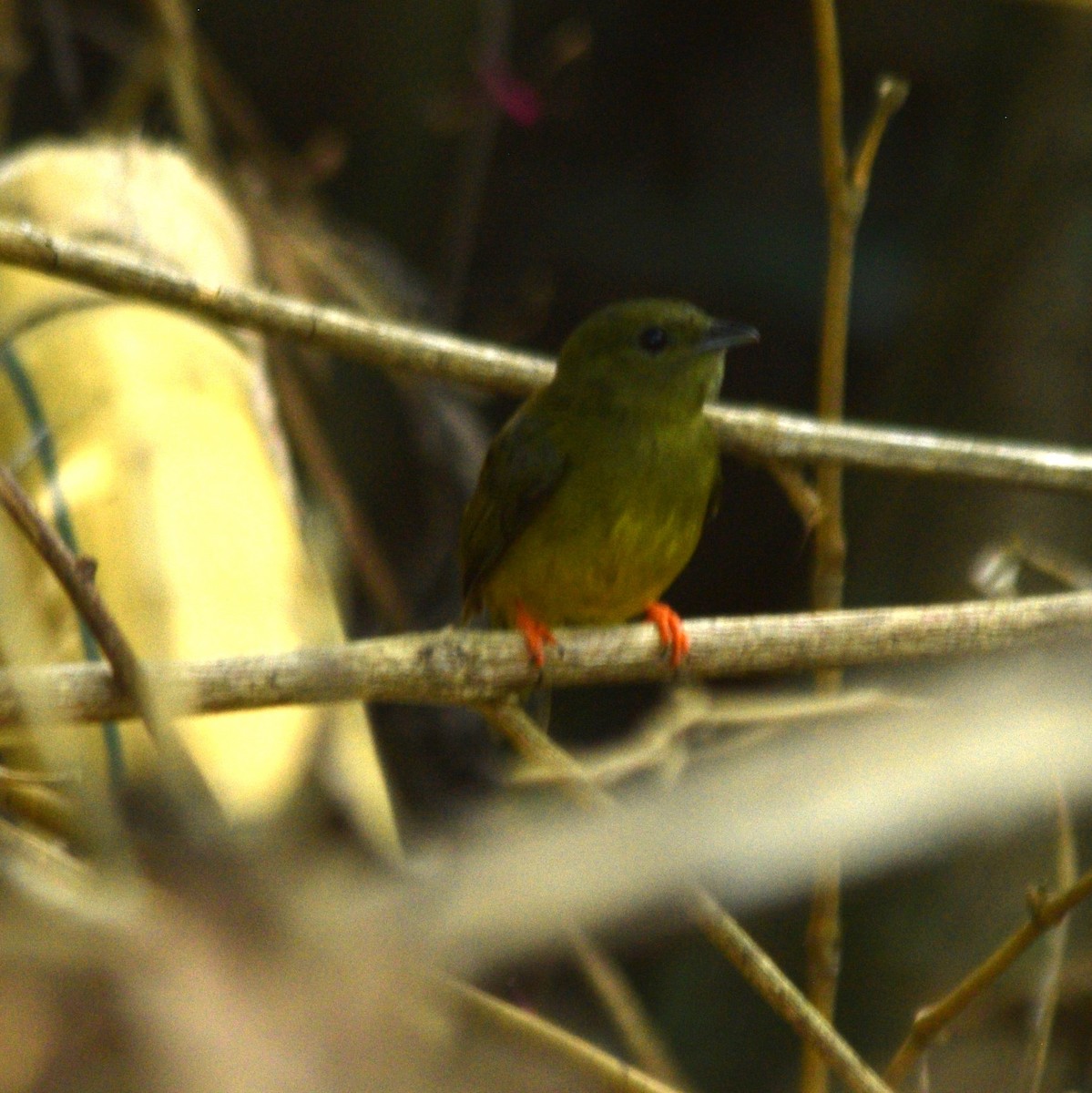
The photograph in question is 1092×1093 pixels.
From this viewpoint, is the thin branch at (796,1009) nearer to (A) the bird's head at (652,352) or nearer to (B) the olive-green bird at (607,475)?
(B) the olive-green bird at (607,475)

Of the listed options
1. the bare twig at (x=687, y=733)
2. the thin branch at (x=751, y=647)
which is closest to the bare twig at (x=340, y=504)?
the bare twig at (x=687, y=733)

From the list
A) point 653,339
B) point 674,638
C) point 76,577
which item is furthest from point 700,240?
point 76,577

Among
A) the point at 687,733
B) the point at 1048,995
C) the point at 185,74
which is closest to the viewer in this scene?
the point at 1048,995

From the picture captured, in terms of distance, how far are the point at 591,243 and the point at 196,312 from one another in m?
3.58

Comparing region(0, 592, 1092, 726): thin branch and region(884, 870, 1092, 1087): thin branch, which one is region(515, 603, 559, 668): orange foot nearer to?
region(0, 592, 1092, 726): thin branch

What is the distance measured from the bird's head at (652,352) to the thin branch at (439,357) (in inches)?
12.0

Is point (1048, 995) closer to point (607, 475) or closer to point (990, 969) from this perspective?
point (990, 969)

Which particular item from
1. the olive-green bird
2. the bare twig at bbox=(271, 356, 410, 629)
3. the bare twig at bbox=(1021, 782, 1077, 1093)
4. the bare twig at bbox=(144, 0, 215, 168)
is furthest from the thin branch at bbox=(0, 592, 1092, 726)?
the bare twig at bbox=(144, 0, 215, 168)

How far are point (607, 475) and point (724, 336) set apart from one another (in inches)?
12.9

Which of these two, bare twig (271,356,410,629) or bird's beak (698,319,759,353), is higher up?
bare twig (271,356,410,629)

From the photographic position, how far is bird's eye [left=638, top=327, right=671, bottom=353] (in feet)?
9.55

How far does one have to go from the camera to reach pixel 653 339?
2.91 meters

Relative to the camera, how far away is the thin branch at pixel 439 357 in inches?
82.3

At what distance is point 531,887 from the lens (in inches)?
15.0
